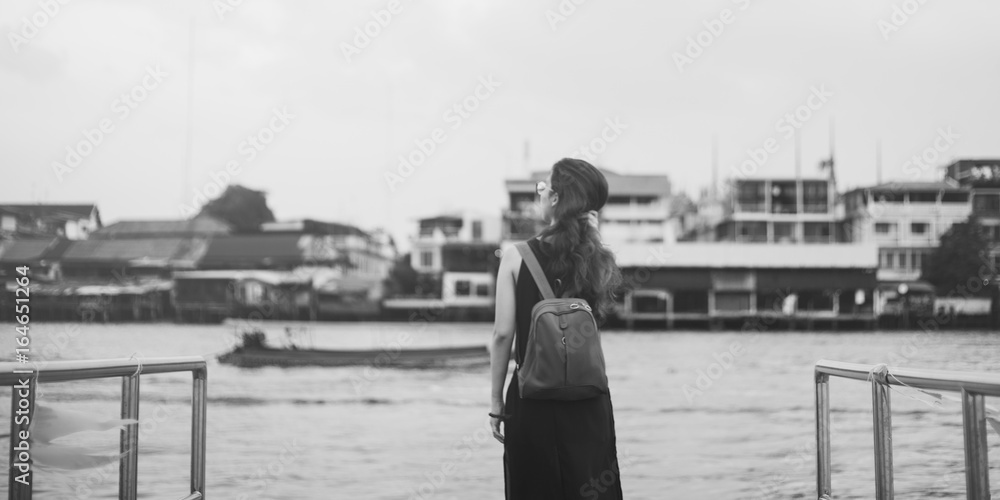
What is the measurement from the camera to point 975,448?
1.96 metres

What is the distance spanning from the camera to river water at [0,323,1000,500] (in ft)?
24.6

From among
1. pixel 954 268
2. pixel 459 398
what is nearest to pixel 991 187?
pixel 954 268

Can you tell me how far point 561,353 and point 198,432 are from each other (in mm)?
1481

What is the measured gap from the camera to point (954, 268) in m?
44.6

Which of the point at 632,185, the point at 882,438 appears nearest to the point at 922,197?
the point at 632,185

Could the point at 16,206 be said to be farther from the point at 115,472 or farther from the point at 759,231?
the point at 759,231

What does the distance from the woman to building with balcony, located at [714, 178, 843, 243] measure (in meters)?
46.4

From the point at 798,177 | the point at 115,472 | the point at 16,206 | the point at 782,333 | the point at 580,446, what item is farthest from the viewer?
the point at 798,177

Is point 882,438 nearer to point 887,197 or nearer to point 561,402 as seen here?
point 561,402

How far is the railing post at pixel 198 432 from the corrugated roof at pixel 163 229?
2373 inches

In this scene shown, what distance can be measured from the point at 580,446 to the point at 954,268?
47.7 m

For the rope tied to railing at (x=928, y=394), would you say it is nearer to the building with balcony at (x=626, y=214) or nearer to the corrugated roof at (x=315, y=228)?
the building with balcony at (x=626, y=214)

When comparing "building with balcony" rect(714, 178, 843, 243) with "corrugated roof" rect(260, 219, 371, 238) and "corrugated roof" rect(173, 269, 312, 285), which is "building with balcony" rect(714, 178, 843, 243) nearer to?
"corrugated roof" rect(173, 269, 312, 285)

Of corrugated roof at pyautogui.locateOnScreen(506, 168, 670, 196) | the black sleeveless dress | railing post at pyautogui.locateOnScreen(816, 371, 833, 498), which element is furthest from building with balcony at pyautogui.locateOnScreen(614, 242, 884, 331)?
the black sleeveless dress
